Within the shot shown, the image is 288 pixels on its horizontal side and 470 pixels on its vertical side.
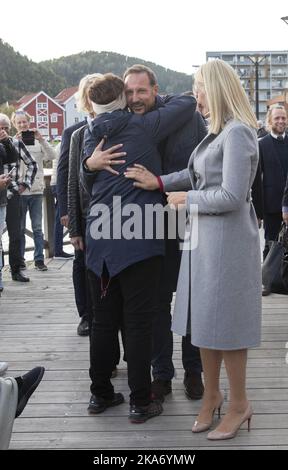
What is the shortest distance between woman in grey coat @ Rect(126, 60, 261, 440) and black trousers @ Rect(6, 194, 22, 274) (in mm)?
4319

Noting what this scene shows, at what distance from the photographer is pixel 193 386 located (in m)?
3.75

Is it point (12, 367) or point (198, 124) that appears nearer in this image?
point (198, 124)

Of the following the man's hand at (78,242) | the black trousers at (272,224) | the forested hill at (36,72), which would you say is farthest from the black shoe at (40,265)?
the forested hill at (36,72)

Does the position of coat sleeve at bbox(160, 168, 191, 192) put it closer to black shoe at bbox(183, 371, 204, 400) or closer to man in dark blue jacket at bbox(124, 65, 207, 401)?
man in dark blue jacket at bbox(124, 65, 207, 401)

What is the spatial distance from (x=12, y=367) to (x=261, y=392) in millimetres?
1617

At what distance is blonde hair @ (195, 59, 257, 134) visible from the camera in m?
2.95

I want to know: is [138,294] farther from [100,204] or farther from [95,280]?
[100,204]

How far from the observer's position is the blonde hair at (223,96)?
295 cm

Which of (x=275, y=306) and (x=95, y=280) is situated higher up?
(x=95, y=280)

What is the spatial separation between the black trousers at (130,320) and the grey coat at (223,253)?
10.2 inches

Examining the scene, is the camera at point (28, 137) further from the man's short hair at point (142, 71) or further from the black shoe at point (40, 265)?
the man's short hair at point (142, 71)

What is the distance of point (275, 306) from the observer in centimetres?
588

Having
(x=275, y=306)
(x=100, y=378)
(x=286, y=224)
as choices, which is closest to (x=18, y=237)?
(x=275, y=306)
